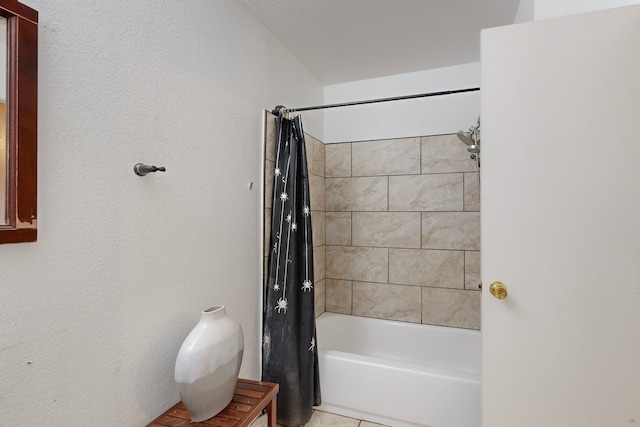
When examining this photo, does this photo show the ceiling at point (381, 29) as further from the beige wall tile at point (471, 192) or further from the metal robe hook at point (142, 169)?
the metal robe hook at point (142, 169)

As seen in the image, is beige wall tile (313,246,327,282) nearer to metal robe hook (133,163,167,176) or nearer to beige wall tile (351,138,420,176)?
beige wall tile (351,138,420,176)

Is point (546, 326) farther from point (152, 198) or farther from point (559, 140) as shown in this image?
point (152, 198)

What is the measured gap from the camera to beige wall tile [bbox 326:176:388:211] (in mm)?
2754

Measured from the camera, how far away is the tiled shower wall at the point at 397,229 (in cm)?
254

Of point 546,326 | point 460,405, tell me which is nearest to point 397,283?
point 460,405

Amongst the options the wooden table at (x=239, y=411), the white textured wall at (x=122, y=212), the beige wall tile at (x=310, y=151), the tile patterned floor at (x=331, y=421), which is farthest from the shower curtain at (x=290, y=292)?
the beige wall tile at (x=310, y=151)

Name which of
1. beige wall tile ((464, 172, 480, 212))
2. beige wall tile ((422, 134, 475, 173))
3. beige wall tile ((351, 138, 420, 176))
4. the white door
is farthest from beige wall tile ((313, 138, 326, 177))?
the white door

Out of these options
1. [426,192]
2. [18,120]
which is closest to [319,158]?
[426,192]

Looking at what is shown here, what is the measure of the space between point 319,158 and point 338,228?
2.07 ft

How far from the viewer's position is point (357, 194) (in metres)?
2.83

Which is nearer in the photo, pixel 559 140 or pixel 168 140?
pixel 559 140

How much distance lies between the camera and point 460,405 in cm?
180

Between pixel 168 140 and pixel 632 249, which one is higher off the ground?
pixel 168 140

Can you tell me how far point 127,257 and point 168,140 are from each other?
50cm
